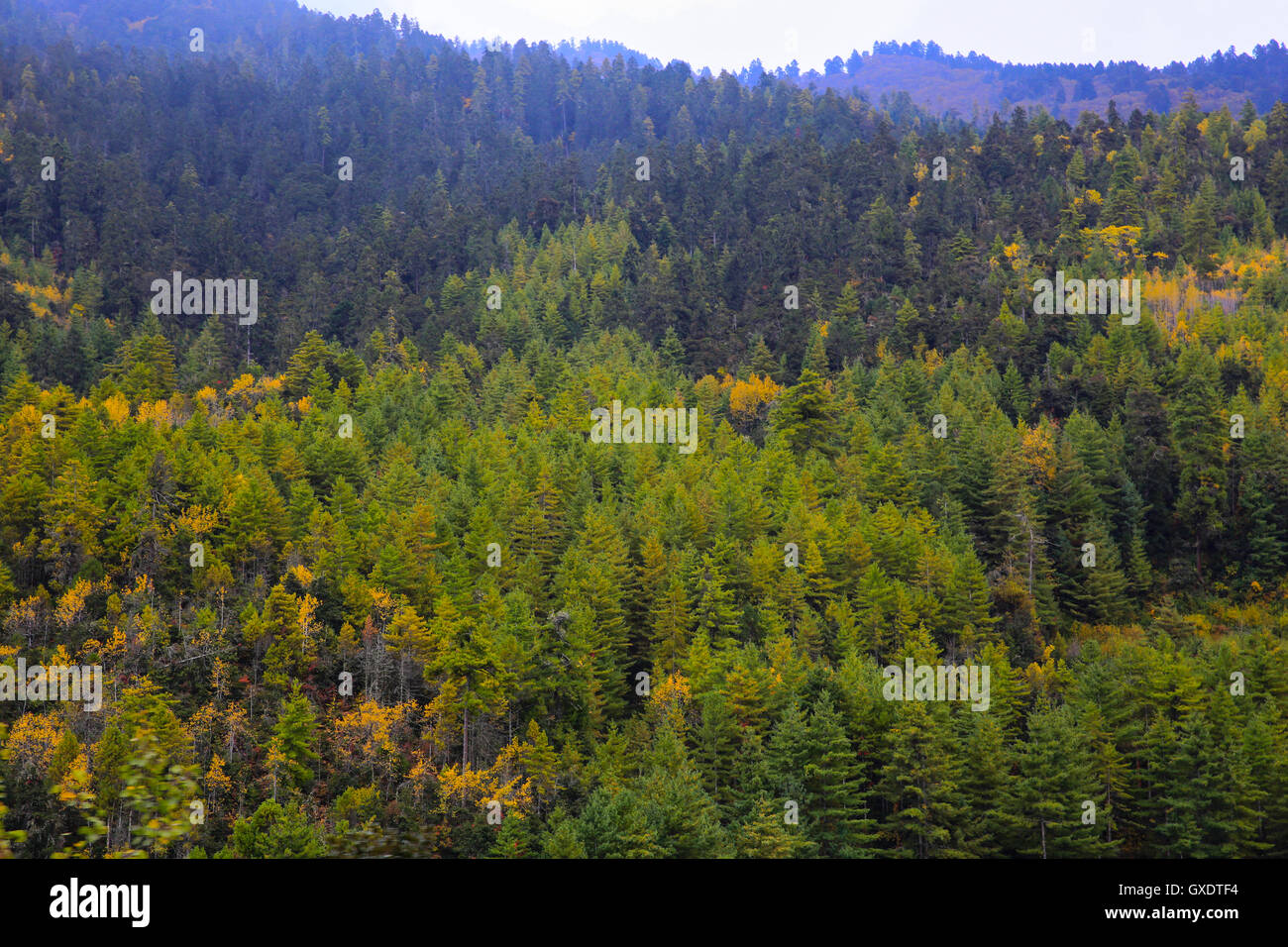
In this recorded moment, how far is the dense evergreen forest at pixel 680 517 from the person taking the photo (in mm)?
43500

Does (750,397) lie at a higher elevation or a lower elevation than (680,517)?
higher

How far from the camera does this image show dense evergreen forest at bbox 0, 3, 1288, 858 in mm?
43500

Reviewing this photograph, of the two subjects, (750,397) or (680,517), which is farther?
(750,397)

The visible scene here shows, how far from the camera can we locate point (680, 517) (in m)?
63.0

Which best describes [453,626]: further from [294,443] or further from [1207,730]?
[1207,730]

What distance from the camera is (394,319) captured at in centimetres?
11869

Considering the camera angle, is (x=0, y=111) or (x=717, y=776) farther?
(x=0, y=111)

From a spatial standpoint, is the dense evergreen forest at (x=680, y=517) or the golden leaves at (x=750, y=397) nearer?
the dense evergreen forest at (x=680, y=517)

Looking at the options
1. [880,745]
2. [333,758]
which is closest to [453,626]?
[333,758]

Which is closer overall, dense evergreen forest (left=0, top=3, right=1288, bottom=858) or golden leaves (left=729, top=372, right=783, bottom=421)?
dense evergreen forest (left=0, top=3, right=1288, bottom=858)
